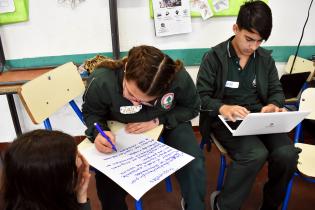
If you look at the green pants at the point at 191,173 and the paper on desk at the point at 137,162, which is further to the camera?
the green pants at the point at 191,173

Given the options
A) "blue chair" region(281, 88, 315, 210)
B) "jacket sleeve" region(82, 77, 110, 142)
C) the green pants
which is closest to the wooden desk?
"jacket sleeve" region(82, 77, 110, 142)

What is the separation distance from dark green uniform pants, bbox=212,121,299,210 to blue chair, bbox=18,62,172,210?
0.34m

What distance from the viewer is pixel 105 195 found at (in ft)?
3.95

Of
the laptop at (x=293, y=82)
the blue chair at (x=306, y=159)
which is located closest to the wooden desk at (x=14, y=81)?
the blue chair at (x=306, y=159)

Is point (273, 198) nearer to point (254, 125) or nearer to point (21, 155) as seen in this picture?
point (254, 125)

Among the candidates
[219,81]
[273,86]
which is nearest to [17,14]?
[219,81]

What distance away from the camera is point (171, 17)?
2021mm

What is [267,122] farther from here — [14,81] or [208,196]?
[14,81]

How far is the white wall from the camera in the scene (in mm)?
1961

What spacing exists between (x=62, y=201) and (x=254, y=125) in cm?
87

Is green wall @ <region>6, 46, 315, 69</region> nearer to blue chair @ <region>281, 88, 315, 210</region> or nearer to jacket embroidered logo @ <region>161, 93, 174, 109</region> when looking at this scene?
blue chair @ <region>281, 88, 315, 210</region>

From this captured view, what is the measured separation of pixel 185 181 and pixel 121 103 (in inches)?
17.9

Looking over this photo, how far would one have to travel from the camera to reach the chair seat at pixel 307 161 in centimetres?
136

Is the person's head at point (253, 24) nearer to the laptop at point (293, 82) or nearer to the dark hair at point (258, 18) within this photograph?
the dark hair at point (258, 18)
